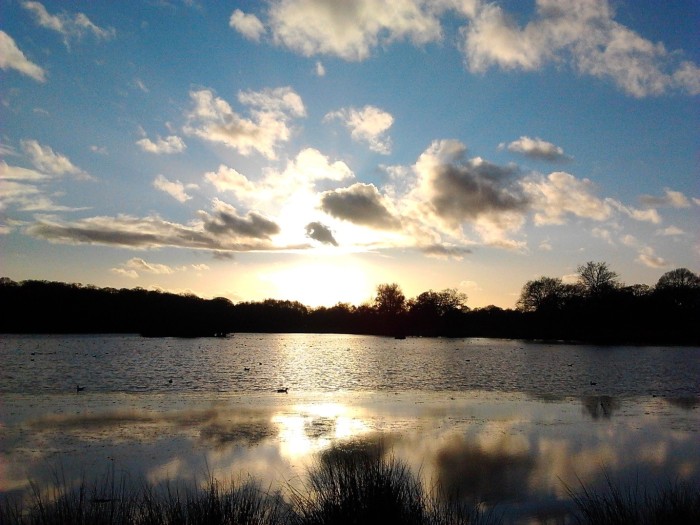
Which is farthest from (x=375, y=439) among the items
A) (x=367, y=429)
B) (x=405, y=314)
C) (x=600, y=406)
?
(x=405, y=314)

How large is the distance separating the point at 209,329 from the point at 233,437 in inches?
4246

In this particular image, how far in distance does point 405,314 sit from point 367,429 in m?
136

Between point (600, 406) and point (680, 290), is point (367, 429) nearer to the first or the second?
point (600, 406)

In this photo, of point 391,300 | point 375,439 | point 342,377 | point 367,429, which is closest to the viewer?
point 375,439

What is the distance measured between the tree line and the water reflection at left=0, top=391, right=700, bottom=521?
88.1 m

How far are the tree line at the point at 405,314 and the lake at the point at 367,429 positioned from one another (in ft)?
250

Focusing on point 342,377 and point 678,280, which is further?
point 678,280

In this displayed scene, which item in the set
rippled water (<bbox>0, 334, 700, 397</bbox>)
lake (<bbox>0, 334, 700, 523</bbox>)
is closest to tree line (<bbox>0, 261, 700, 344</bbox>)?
rippled water (<bbox>0, 334, 700, 397</bbox>)

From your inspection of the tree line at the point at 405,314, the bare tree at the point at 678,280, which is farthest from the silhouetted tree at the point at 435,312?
the bare tree at the point at 678,280

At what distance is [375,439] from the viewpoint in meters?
15.2

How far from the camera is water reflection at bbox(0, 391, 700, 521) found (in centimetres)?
1137

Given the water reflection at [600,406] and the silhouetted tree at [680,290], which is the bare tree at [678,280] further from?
the water reflection at [600,406]

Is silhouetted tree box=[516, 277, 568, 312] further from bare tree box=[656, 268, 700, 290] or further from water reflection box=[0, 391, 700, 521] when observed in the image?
water reflection box=[0, 391, 700, 521]

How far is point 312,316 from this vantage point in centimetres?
18025
